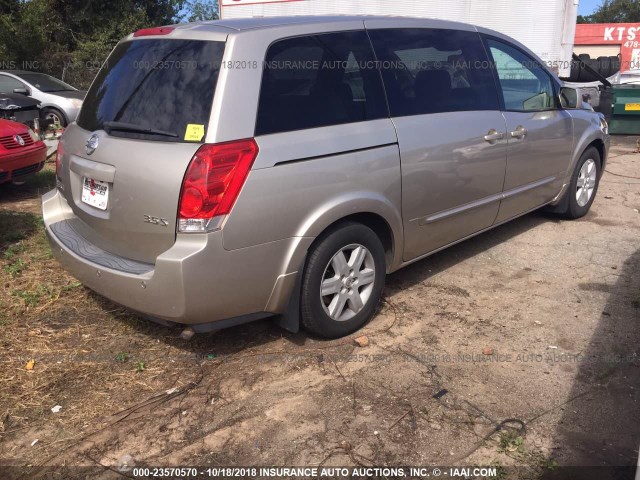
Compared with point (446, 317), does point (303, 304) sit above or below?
above

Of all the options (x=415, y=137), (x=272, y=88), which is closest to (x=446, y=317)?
(x=415, y=137)

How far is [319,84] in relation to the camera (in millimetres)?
3492

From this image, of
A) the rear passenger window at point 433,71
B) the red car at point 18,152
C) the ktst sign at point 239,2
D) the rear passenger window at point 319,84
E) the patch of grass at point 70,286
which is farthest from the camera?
the ktst sign at point 239,2

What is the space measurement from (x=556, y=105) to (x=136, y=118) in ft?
12.7

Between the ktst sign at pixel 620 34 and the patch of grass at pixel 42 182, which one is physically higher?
the ktst sign at pixel 620 34

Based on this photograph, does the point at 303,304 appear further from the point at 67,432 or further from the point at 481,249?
the point at 481,249

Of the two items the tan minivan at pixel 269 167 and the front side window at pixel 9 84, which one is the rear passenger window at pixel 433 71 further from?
the front side window at pixel 9 84

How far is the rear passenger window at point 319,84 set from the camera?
326 centimetres

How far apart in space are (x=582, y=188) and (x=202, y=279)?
4.53 metres

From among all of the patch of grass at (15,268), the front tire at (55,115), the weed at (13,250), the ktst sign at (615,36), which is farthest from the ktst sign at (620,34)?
the patch of grass at (15,268)

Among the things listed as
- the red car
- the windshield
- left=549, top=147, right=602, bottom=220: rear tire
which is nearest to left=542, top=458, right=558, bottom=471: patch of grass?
left=549, top=147, right=602, bottom=220: rear tire

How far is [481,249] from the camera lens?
17.7 ft

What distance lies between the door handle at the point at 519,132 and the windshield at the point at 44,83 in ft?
37.4

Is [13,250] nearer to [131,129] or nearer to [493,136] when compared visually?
[131,129]
